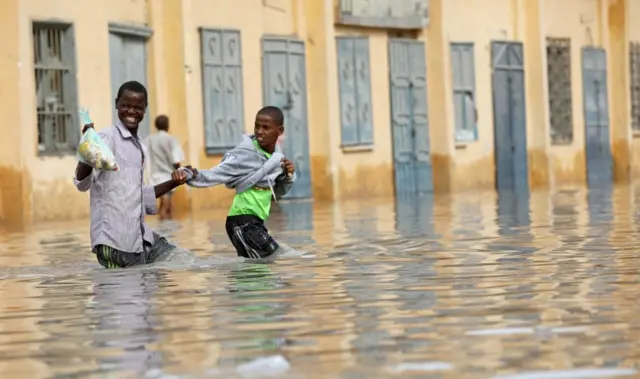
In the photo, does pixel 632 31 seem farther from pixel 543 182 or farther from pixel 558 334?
pixel 558 334

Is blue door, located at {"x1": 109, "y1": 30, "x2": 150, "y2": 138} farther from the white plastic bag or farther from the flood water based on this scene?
the white plastic bag

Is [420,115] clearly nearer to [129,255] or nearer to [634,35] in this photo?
[634,35]

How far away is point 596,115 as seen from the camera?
36188mm

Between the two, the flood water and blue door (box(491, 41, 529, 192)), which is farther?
blue door (box(491, 41, 529, 192))

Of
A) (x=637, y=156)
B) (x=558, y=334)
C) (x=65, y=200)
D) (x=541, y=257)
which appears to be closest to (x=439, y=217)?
(x=65, y=200)

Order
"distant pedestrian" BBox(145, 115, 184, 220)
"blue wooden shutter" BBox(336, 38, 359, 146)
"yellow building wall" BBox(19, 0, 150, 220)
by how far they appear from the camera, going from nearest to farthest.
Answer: "yellow building wall" BBox(19, 0, 150, 220), "distant pedestrian" BBox(145, 115, 184, 220), "blue wooden shutter" BBox(336, 38, 359, 146)

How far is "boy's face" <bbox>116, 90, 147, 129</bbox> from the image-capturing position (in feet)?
36.5

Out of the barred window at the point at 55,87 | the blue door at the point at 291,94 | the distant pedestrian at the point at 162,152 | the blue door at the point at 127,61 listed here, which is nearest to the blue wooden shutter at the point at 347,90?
the blue door at the point at 291,94

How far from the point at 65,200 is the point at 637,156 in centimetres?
1878

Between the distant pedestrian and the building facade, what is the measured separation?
0.66 metres

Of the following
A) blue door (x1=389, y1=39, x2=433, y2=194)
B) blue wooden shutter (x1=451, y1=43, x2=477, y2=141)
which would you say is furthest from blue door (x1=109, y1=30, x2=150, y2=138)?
blue wooden shutter (x1=451, y1=43, x2=477, y2=141)

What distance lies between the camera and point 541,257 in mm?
11945

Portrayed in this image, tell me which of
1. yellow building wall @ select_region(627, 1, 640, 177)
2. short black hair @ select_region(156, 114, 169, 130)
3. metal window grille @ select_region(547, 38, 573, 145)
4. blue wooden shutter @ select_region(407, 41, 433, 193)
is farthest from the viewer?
yellow building wall @ select_region(627, 1, 640, 177)

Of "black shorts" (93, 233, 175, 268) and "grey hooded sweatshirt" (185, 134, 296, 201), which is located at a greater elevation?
"grey hooded sweatshirt" (185, 134, 296, 201)
